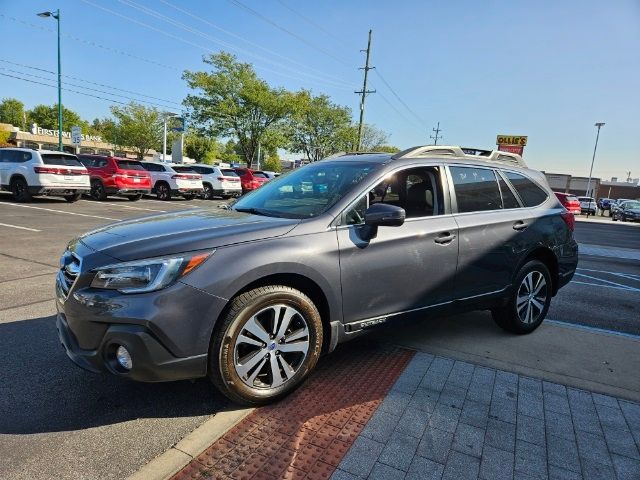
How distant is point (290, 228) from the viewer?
2924 mm

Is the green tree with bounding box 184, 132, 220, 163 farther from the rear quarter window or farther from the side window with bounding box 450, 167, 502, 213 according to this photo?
the side window with bounding box 450, 167, 502, 213

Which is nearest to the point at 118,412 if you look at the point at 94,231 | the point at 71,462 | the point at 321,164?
the point at 71,462

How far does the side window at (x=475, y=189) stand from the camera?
12.9 ft

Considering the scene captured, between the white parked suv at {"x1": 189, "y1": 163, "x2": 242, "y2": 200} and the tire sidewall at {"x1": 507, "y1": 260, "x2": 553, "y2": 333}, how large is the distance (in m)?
20.7

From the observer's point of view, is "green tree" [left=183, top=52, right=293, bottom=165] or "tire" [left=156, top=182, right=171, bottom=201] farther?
"green tree" [left=183, top=52, right=293, bottom=165]

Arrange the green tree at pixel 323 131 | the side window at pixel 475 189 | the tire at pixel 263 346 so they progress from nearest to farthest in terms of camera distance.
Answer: the tire at pixel 263 346 < the side window at pixel 475 189 < the green tree at pixel 323 131

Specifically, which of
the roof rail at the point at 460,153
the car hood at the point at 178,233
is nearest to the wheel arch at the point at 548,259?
the roof rail at the point at 460,153

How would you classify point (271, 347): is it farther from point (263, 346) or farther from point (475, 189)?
point (475, 189)

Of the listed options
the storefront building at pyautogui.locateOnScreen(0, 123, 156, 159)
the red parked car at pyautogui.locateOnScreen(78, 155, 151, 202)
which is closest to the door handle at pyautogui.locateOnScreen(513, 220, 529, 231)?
the red parked car at pyautogui.locateOnScreen(78, 155, 151, 202)

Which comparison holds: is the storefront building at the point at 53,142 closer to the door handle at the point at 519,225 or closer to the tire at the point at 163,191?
the tire at the point at 163,191

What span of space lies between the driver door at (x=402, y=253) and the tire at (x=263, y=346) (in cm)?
36

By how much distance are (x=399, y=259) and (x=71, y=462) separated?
93.5 inches

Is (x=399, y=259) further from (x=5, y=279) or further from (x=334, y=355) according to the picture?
(x=5, y=279)

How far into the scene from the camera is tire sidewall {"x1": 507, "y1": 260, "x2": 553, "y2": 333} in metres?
4.27
